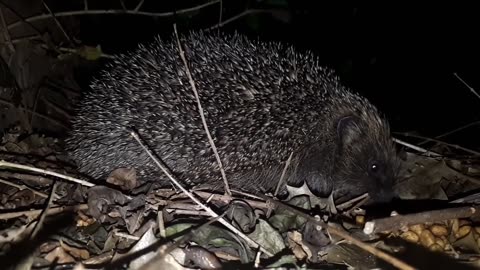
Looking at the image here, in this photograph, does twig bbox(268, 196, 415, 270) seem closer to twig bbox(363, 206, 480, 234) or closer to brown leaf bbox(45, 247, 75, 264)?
twig bbox(363, 206, 480, 234)

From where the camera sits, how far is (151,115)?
4484 millimetres

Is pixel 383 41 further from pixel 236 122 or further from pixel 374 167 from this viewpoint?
pixel 236 122

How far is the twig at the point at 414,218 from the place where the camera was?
11.5 feet

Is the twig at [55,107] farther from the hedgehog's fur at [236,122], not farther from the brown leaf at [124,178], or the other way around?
the brown leaf at [124,178]

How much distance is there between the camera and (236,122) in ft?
14.9

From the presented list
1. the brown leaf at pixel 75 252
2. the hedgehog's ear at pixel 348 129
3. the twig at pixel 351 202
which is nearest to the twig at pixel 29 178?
the brown leaf at pixel 75 252

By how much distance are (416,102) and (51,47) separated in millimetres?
4545

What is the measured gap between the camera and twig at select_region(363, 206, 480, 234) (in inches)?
137

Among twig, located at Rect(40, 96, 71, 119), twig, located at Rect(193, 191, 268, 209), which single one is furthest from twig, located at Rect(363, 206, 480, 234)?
twig, located at Rect(40, 96, 71, 119)

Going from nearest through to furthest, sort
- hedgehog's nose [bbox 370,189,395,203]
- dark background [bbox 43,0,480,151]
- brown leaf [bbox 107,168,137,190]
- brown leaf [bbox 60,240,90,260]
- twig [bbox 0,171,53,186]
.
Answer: brown leaf [bbox 60,240,90,260] < brown leaf [bbox 107,168,137,190] < twig [bbox 0,171,53,186] < hedgehog's nose [bbox 370,189,395,203] < dark background [bbox 43,0,480,151]

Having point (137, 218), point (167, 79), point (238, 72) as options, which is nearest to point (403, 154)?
point (238, 72)

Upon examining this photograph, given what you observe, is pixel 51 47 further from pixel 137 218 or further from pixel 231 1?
pixel 137 218

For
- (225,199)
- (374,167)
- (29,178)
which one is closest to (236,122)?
(225,199)

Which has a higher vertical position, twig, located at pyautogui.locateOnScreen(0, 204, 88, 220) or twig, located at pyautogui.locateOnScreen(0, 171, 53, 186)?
twig, located at pyautogui.locateOnScreen(0, 204, 88, 220)
